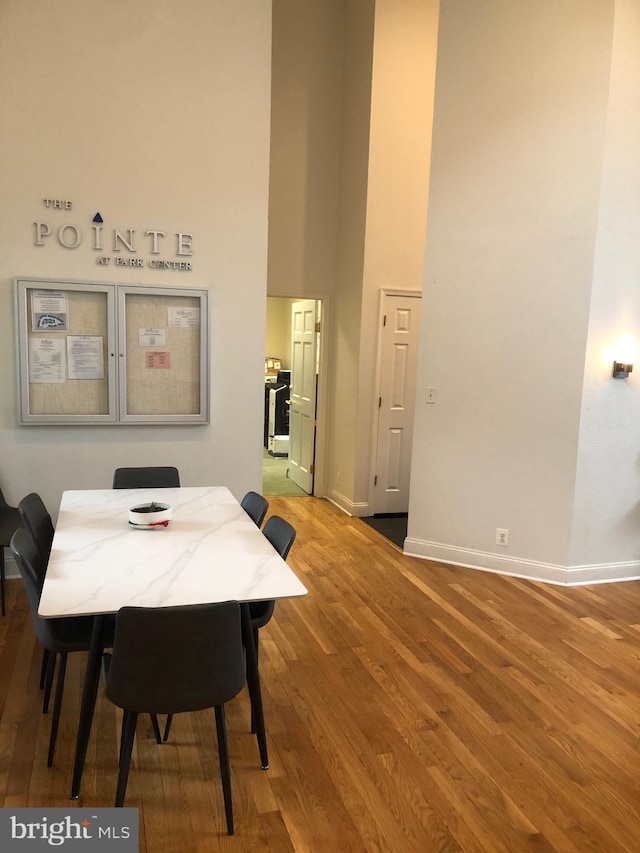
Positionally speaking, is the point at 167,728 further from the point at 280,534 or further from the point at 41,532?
the point at 41,532

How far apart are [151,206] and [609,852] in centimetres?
410

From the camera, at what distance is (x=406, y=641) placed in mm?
3605

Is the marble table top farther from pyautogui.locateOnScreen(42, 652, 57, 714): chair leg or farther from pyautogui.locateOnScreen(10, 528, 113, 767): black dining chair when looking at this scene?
pyautogui.locateOnScreen(42, 652, 57, 714): chair leg

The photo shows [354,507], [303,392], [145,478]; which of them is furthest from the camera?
[303,392]

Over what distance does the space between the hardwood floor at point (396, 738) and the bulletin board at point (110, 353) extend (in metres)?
1.30

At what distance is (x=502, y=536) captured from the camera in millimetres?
4695

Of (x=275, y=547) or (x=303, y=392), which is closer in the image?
(x=275, y=547)

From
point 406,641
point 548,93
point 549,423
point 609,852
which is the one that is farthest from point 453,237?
point 609,852

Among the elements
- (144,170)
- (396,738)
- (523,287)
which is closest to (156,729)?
(396,738)

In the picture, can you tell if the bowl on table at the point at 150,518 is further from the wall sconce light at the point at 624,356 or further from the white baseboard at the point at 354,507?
the white baseboard at the point at 354,507

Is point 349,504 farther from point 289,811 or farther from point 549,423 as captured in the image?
Answer: point 289,811

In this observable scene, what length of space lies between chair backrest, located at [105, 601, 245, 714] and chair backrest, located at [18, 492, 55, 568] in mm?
1031

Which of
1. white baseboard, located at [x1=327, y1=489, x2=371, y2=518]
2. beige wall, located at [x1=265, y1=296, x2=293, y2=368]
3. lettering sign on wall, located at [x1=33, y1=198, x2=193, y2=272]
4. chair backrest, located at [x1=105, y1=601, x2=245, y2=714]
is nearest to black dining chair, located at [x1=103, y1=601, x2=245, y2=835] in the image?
chair backrest, located at [x1=105, y1=601, x2=245, y2=714]

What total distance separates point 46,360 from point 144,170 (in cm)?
139
